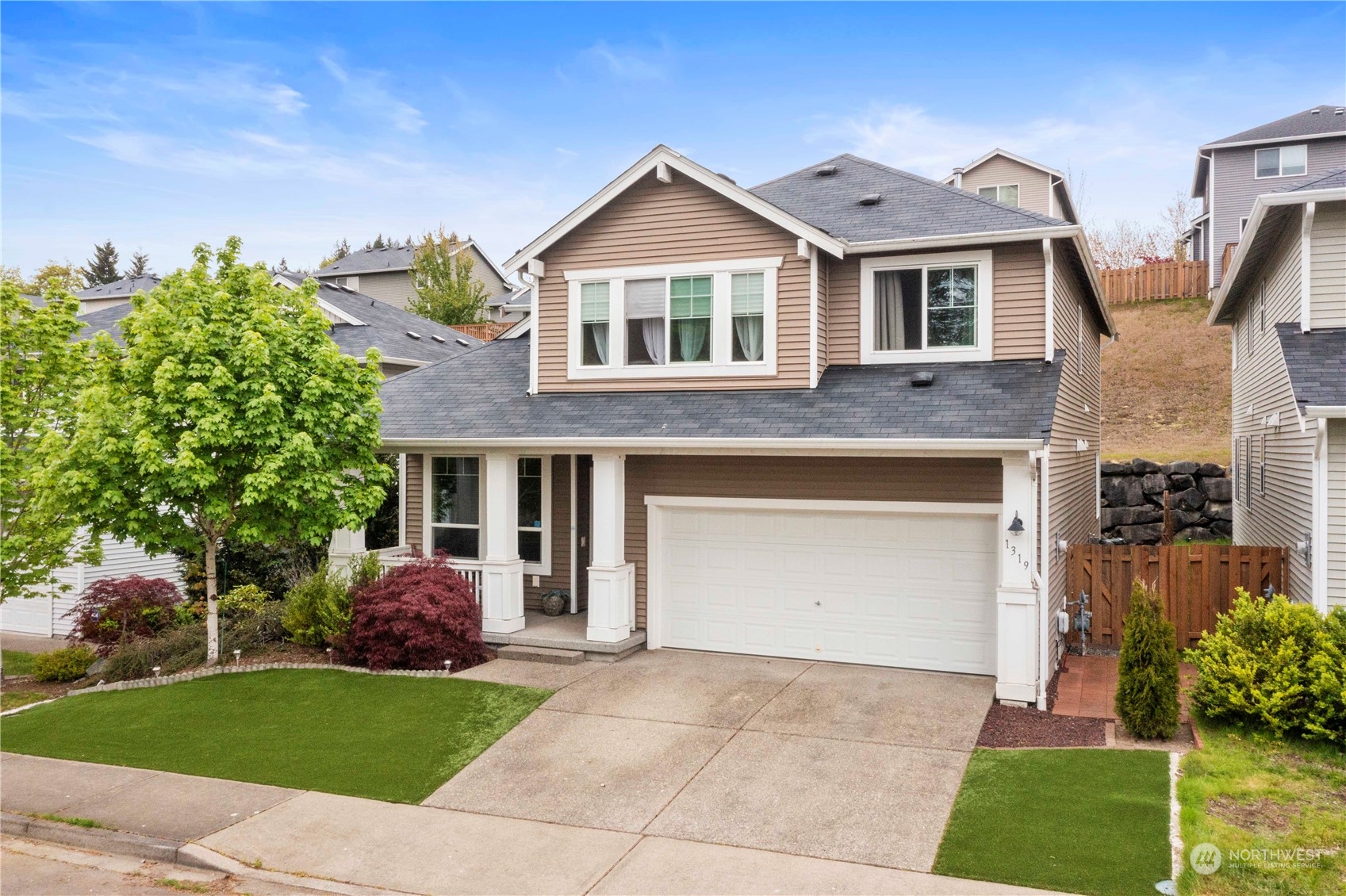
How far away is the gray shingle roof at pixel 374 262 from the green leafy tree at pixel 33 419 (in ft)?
102

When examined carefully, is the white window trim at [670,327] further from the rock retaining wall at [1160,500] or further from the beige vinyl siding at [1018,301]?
the rock retaining wall at [1160,500]

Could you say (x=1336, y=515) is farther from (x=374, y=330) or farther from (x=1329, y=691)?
(x=374, y=330)

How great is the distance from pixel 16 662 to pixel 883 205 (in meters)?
16.0

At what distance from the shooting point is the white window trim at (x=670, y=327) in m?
13.0

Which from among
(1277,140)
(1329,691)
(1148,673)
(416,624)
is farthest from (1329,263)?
(1277,140)

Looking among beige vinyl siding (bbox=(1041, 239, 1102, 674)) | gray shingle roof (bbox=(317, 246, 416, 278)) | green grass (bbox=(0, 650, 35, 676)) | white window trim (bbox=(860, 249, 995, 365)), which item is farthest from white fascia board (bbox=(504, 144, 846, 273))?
gray shingle roof (bbox=(317, 246, 416, 278))

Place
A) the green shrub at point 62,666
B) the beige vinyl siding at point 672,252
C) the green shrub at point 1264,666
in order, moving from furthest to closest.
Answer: the green shrub at point 62,666, the beige vinyl siding at point 672,252, the green shrub at point 1264,666

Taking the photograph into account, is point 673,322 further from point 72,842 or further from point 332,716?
point 72,842

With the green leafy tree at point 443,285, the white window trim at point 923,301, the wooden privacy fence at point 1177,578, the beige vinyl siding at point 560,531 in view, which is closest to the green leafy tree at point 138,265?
the green leafy tree at point 443,285

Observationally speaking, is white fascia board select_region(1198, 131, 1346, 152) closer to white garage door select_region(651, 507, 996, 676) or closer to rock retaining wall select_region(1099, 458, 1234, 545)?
rock retaining wall select_region(1099, 458, 1234, 545)

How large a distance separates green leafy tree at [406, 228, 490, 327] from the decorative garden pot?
26392 millimetres

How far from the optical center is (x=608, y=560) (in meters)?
12.7

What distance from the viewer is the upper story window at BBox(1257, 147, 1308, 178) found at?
32875 mm

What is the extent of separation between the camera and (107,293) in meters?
37.5
